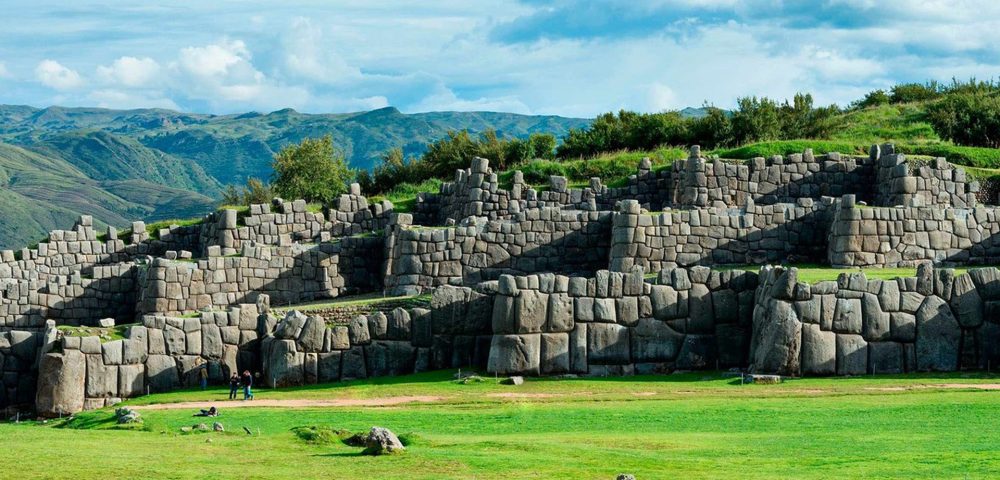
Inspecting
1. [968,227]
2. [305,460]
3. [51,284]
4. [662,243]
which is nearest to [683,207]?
[662,243]

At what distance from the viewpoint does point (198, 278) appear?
150ft

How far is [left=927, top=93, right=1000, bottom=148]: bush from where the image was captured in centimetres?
5831

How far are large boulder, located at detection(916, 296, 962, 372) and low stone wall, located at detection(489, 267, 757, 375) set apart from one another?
4121 millimetres

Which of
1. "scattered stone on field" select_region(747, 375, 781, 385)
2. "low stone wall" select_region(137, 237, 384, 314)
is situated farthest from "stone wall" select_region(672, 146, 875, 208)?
"scattered stone on field" select_region(747, 375, 781, 385)

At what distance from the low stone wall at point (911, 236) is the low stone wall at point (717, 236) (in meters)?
1.30

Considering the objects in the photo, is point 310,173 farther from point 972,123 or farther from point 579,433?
point 579,433

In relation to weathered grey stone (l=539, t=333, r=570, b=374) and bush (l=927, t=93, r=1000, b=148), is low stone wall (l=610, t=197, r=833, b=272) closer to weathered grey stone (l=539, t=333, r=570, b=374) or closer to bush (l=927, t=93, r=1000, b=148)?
weathered grey stone (l=539, t=333, r=570, b=374)

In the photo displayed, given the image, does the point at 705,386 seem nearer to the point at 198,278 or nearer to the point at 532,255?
the point at 532,255

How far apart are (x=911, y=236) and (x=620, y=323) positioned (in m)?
11.4

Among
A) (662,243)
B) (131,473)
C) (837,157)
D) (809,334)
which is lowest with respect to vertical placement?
(131,473)

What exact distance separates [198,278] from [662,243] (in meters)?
14.0

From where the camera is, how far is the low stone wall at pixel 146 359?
3481 centimetres

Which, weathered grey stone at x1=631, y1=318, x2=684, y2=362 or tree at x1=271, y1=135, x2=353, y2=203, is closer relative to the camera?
weathered grey stone at x1=631, y1=318, x2=684, y2=362

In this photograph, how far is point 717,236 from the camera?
44062 millimetres
